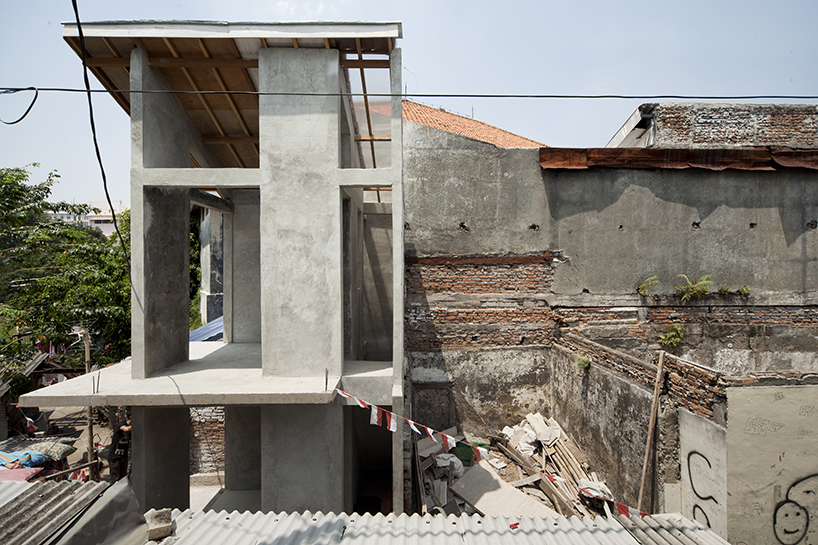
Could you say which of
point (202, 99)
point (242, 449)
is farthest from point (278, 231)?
point (242, 449)

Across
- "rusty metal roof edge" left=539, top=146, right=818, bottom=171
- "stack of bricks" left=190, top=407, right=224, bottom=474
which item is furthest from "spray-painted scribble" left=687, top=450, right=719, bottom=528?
"stack of bricks" left=190, top=407, right=224, bottom=474

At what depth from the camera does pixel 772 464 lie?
5082 millimetres

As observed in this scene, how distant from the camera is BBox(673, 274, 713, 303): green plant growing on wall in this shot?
33.9ft

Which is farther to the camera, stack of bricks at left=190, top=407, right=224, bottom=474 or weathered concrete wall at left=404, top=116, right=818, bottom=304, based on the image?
weathered concrete wall at left=404, top=116, right=818, bottom=304

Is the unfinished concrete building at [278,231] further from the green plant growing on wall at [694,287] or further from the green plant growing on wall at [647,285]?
the green plant growing on wall at [694,287]

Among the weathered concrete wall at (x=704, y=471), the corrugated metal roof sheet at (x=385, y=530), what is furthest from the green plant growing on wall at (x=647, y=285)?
the corrugated metal roof sheet at (x=385, y=530)

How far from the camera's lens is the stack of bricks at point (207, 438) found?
401 inches

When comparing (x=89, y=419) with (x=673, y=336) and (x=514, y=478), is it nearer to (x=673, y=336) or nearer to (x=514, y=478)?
(x=514, y=478)

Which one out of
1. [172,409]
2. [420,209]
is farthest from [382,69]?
[172,409]

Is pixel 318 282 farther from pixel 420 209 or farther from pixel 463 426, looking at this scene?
pixel 463 426

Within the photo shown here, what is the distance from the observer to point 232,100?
6.98 meters

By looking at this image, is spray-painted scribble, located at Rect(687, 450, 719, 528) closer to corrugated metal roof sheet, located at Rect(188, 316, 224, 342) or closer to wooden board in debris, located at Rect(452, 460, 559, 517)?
wooden board in debris, located at Rect(452, 460, 559, 517)

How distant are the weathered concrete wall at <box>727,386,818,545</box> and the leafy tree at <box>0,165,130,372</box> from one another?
47.1ft

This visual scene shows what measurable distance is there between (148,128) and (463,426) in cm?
911
